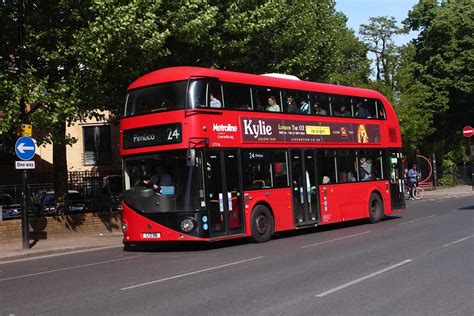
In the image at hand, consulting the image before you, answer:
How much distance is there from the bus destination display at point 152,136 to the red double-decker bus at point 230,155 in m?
0.02

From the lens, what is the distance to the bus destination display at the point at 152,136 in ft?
44.7

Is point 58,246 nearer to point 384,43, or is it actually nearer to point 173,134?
point 173,134

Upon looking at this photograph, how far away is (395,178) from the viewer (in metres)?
21.1

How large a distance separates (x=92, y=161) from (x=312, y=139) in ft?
87.9

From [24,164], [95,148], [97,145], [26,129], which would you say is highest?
[97,145]

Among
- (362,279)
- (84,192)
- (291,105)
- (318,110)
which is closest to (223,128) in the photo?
(291,105)

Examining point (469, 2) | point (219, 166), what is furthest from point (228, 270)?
point (469, 2)

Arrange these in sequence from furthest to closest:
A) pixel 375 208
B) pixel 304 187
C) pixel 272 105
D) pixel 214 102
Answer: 1. pixel 375 208
2. pixel 304 187
3. pixel 272 105
4. pixel 214 102

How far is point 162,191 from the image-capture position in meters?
13.8

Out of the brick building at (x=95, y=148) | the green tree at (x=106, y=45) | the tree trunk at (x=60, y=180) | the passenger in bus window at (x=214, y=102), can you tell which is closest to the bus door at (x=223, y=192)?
the passenger in bus window at (x=214, y=102)

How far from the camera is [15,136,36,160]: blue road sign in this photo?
15.7 metres

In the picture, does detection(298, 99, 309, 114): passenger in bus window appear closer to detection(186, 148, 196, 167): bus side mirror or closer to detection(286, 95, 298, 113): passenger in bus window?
detection(286, 95, 298, 113): passenger in bus window

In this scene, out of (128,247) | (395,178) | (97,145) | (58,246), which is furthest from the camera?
(97,145)

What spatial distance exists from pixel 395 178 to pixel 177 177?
1038 cm
